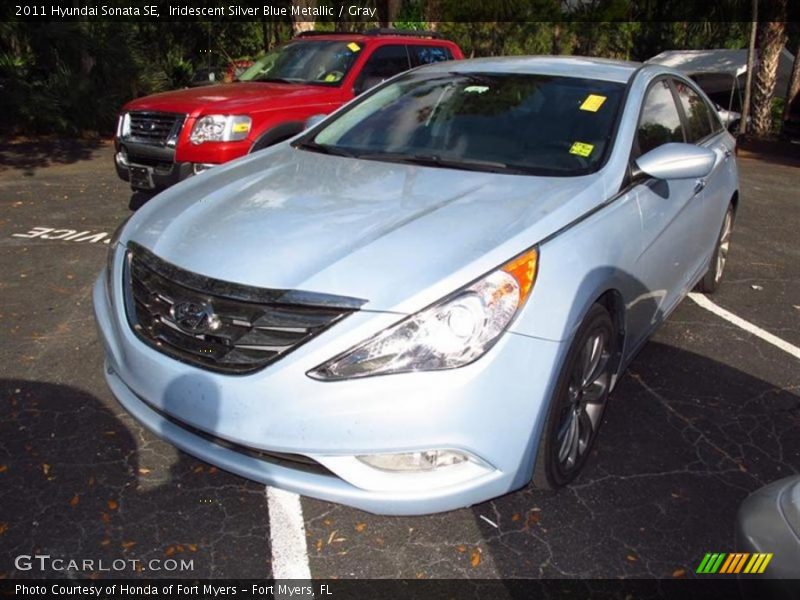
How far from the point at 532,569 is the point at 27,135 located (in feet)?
43.9

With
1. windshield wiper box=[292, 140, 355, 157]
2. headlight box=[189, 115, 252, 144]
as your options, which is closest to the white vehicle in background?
headlight box=[189, 115, 252, 144]

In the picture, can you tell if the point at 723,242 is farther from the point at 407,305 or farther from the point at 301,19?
the point at 301,19

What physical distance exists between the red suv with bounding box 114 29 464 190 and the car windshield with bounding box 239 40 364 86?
0.4 inches

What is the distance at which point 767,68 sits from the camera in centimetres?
1428

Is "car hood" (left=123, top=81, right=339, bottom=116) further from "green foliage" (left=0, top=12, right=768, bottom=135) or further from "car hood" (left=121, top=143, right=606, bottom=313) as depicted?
"green foliage" (left=0, top=12, right=768, bottom=135)

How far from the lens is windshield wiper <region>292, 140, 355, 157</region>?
12.2 feet

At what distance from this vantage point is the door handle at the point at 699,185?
3922 mm

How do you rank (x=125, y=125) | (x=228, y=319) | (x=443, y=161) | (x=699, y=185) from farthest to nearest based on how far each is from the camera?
(x=125, y=125) → (x=699, y=185) → (x=443, y=161) → (x=228, y=319)

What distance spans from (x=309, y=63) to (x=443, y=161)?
495 centimetres

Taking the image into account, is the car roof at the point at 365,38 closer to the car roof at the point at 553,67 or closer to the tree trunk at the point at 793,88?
the car roof at the point at 553,67

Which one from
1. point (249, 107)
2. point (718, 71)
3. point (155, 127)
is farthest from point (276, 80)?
point (718, 71)

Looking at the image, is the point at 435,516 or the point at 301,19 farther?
the point at 301,19

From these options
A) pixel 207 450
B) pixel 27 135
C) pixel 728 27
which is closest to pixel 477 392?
pixel 207 450

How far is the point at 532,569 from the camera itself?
8.31 ft
